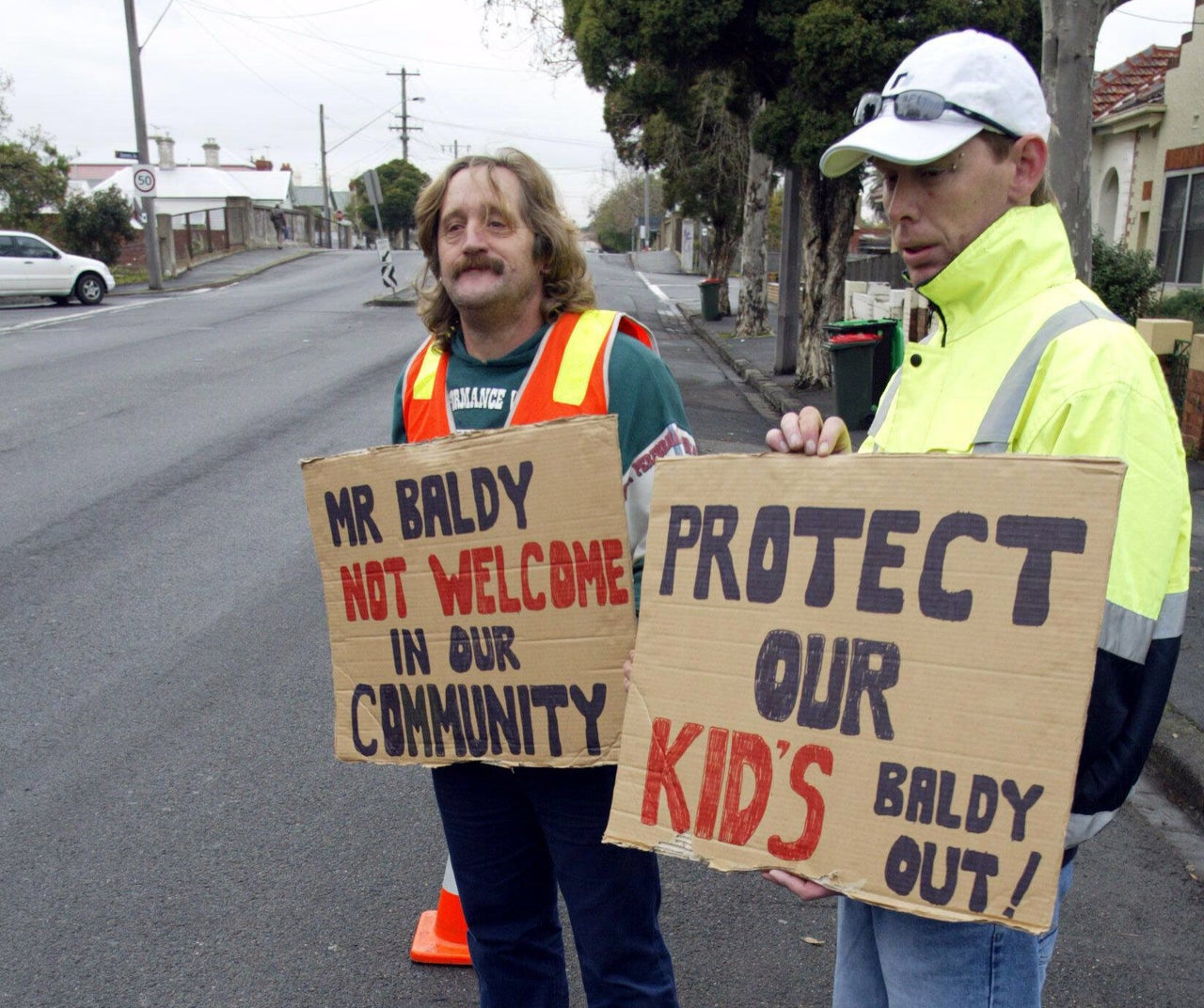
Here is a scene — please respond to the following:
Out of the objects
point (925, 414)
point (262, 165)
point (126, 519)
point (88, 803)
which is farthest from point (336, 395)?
point (262, 165)

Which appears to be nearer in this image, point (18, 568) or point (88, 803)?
point (88, 803)

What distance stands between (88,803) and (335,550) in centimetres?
235

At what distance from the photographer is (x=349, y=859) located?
3.66 metres

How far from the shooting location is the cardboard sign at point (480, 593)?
6.67 ft

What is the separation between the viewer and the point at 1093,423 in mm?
1490

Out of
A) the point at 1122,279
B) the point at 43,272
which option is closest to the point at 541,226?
the point at 1122,279

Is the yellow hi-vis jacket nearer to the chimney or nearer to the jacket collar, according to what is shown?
the jacket collar

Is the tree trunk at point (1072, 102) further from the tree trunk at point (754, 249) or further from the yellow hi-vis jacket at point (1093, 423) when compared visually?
the tree trunk at point (754, 249)

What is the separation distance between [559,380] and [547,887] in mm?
1077

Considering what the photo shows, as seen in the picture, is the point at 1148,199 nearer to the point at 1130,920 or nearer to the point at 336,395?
the point at 336,395

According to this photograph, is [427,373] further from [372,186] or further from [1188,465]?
[372,186]

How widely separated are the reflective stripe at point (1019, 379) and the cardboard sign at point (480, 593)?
64cm

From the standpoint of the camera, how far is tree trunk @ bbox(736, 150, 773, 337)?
20.9 metres

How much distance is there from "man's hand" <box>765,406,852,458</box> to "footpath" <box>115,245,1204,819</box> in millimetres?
3103
